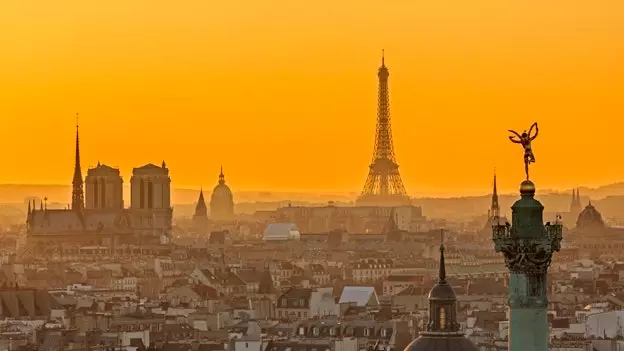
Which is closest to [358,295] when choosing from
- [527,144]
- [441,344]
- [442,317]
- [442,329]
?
[442,317]

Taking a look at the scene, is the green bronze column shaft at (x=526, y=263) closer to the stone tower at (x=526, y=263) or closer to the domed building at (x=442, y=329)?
the stone tower at (x=526, y=263)

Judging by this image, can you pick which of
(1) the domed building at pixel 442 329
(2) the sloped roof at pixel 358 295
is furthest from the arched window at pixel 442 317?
(2) the sloped roof at pixel 358 295

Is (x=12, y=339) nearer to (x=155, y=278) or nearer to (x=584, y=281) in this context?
(x=584, y=281)

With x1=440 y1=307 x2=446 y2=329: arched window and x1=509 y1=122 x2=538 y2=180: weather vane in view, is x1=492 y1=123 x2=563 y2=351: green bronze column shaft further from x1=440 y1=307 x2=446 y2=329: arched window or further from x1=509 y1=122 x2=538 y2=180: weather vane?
x1=440 y1=307 x2=446 y2=329: arched window

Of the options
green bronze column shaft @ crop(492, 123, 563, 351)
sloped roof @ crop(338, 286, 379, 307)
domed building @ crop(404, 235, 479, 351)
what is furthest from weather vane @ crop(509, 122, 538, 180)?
sloped roof @ crop(338, 286, 379, 307)

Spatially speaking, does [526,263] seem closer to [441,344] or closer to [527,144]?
[527,144]
